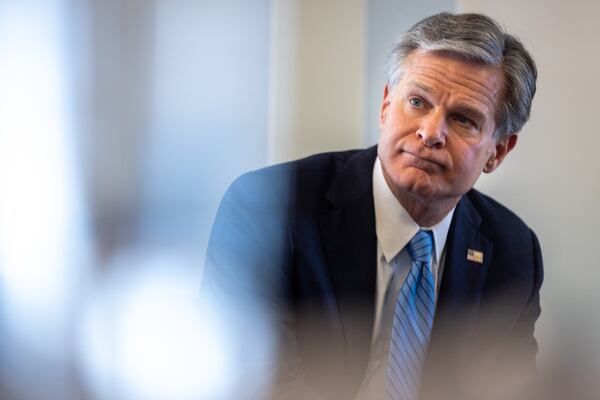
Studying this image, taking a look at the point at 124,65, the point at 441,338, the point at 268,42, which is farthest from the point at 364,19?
the point at 441,338

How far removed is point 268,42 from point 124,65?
111 mm

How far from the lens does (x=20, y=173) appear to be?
435mm

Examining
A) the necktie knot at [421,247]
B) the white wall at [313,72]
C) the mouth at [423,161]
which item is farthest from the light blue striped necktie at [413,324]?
the white wall at [313,72]

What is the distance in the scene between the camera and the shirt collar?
741 mm

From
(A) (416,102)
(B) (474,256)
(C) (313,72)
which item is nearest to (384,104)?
(A) (416,102)

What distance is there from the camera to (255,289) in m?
0.60

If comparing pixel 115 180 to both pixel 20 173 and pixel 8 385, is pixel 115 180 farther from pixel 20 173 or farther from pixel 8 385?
pixel 8 385

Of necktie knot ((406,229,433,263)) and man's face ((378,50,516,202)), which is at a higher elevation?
man's face ((378,50,516,202))

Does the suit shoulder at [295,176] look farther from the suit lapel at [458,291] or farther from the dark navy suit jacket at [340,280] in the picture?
the suit lapel at [458,291]

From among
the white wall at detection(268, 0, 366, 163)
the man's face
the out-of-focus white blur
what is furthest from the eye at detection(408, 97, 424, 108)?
the out-of-focus white blur

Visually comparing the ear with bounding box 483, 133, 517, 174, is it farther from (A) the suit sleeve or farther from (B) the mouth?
(A) the suit sleeve

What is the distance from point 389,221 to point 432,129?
0.44 ft

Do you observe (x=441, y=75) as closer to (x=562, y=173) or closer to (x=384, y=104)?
(x=384, y=104)

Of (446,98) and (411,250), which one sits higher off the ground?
(446,98)
